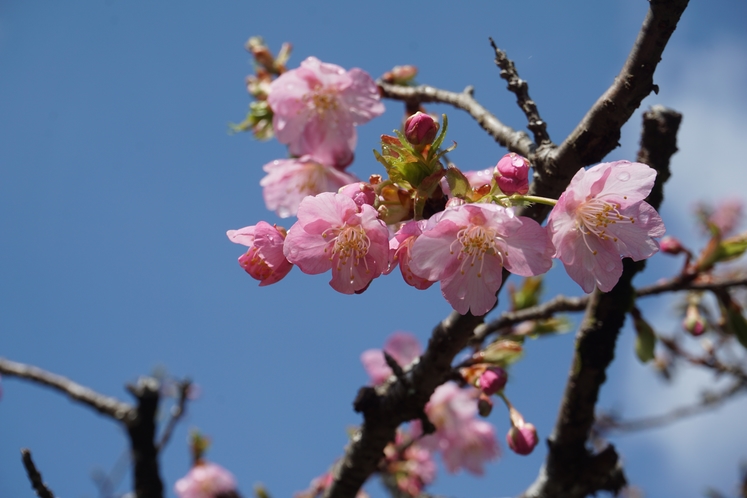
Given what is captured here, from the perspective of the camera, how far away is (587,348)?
200 centimetres

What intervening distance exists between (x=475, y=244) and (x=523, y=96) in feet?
2.04

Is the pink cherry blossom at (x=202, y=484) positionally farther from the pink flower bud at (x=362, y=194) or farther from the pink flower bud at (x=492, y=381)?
the pink flower bud at (x=362, y=194)

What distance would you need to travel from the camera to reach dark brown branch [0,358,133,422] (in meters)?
2.92

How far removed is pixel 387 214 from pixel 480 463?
2522 mm

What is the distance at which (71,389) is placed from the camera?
2.99 metres

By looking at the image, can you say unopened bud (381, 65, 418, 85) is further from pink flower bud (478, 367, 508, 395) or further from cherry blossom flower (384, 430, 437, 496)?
cherry blossom flower (384, 430, 437, 496)

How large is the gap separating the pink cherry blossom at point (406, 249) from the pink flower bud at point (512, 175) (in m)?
0.20

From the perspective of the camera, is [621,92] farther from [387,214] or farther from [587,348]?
[587,348]

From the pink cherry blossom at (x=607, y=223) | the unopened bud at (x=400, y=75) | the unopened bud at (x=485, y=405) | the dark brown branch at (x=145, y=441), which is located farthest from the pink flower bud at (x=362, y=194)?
the dark brown branch at (x=145, y=441)

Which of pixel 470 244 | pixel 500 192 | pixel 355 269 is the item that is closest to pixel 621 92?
pixel 500 192

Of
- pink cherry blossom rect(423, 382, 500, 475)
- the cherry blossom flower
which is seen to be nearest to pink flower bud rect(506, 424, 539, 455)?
pink cherry blossom rect(423, 382, 500, 475)

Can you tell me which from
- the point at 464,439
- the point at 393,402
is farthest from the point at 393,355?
the point at 393,402

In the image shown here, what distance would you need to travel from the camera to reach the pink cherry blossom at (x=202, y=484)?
376 cm

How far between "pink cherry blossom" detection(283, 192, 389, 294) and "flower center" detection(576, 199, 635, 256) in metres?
0.47
